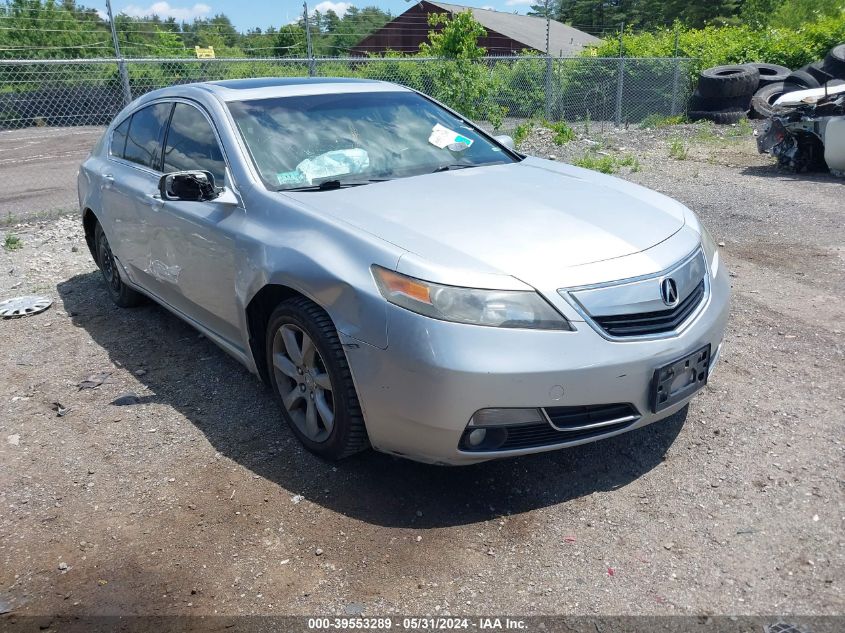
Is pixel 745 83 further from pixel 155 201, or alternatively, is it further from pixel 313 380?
pixel 313 380

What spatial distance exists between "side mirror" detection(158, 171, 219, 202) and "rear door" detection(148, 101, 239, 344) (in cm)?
7

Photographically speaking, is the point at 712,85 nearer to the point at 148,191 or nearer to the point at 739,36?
the point at 739,36

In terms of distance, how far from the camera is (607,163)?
10758 mm

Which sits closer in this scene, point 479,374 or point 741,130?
point 479,374

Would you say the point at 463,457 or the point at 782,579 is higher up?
the point at 463,457

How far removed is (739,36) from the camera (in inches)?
899

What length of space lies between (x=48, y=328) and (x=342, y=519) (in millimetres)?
3524

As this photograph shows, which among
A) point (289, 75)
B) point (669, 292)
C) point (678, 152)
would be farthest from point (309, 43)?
point (669, 292)

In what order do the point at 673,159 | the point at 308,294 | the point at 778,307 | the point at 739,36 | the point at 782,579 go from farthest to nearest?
the point at 739,36 < the point at 673,159 < the point at 778,307 < the point at 308,294 < the point at 782,579

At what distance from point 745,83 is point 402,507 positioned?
17108 millimetres

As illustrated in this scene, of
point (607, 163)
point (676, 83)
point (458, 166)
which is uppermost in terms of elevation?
point (458, 166)

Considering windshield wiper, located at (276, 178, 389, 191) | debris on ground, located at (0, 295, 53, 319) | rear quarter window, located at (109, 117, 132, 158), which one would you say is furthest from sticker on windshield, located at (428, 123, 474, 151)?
debris on ground, located at (0, 295, 53, 319)

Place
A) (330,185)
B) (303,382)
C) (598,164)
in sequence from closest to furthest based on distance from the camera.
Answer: (303,382), (330,185), (598,164)

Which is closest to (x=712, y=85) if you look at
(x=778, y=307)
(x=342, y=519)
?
(x=778, y=307)
